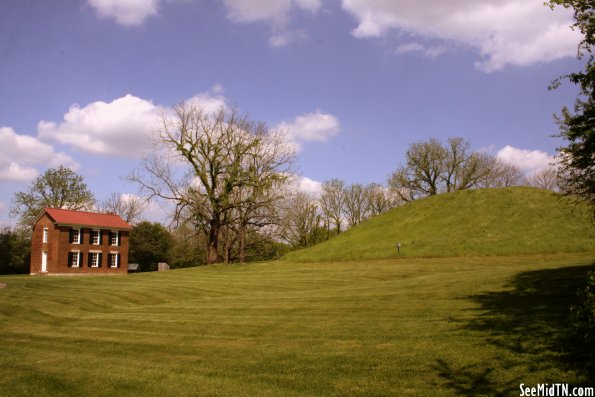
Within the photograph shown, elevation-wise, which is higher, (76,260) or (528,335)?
(76,260)

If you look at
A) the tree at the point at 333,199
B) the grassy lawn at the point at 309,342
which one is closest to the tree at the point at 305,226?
the tree at the point at 333,199

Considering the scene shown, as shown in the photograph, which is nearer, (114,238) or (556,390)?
(556,390)

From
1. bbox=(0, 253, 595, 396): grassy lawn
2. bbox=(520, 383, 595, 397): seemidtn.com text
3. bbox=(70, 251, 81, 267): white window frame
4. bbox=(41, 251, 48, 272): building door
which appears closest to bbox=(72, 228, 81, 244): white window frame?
bbox=(70, 251, 81, 267): white window frame

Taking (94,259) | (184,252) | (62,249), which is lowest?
(94,259)

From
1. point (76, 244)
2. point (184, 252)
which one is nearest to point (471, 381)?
point (76, 244)

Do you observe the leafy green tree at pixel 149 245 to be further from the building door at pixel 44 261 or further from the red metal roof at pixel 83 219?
the building door at pixel 44 261

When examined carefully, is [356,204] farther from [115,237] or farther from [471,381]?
[471,381]

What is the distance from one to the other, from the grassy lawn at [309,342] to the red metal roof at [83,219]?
38872mm

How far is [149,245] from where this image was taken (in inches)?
3223

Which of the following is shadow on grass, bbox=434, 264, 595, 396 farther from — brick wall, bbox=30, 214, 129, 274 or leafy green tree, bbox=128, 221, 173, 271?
leafy green tree, bbox=128, 221, 173, 271

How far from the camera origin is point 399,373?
9.35 m

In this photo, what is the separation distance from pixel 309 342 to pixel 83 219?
5635 centimetres

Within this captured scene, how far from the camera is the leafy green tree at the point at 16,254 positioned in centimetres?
7081

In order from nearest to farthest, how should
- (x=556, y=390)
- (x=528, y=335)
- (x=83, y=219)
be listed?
(x=556, y=390) → (x=528, y=335) → (x=83, y=219)
